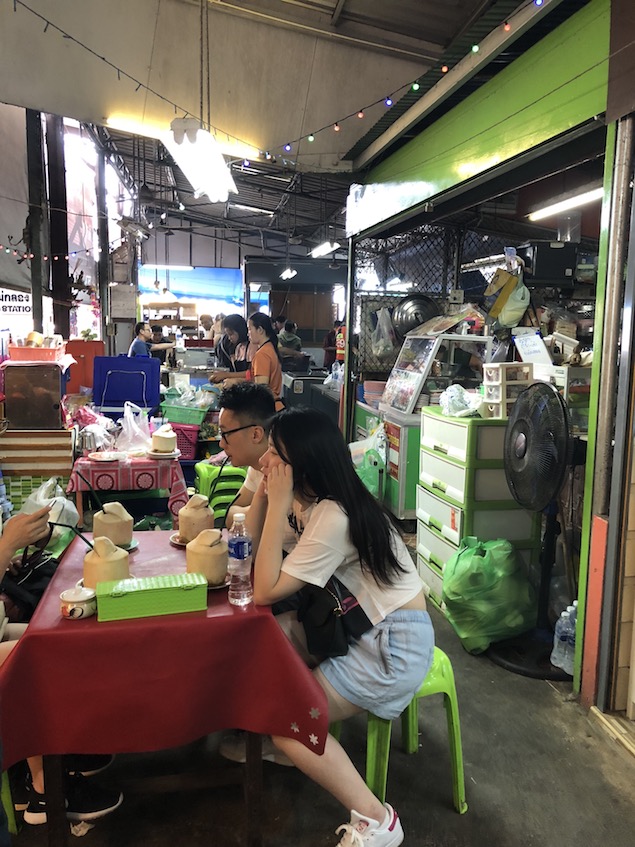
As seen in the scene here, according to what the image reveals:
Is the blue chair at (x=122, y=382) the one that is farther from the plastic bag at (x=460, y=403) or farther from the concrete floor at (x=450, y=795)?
the concrete floor at (x=450, y=795)

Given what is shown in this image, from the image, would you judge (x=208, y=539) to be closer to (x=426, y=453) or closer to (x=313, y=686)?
(x=313, y=686)

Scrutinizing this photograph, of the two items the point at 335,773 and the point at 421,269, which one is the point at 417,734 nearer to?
the point at 335,773

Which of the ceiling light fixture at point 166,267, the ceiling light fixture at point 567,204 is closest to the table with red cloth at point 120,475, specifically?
the ceiling light fixture at point 567,204

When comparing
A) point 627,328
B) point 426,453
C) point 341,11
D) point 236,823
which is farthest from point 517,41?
point 236,823

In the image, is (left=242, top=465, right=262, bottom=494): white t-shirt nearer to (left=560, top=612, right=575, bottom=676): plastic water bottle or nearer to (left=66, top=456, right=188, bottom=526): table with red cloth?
(left=66, top=456, right=188, bottom=526): table with red cloth

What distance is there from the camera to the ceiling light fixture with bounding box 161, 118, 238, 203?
3721 mm

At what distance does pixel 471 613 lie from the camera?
3262 mm

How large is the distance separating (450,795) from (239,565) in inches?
50.8

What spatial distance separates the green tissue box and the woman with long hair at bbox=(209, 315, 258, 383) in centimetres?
399

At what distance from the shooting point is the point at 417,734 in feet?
8.54

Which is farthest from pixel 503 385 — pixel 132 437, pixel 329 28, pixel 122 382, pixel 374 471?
pixel 122 382

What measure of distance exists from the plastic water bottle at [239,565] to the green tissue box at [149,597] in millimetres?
140

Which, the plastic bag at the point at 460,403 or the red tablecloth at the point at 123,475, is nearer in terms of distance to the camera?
the plastic bag at the point at 460,403

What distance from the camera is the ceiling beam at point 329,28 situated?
4125mm
